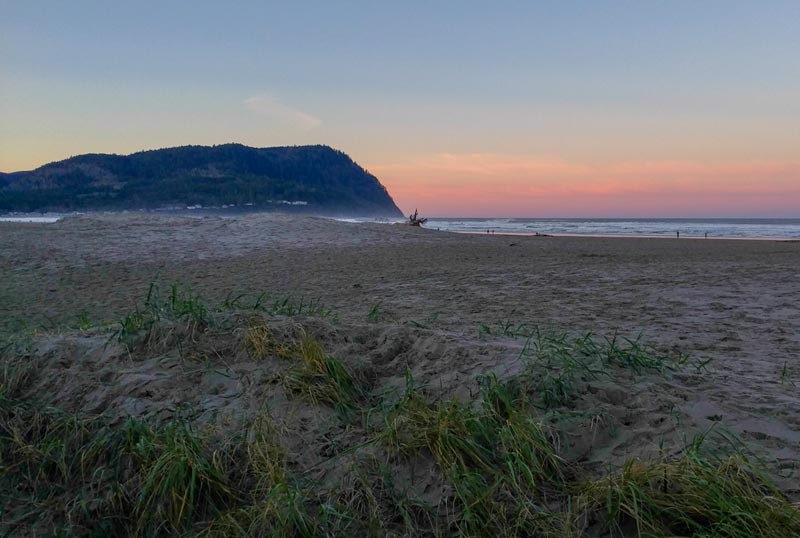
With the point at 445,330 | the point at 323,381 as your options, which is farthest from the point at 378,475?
the point at 445,330

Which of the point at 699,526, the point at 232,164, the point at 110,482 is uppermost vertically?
the point at 232,164

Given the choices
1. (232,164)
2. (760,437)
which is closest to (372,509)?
(760,437)

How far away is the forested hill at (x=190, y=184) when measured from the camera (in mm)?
66188

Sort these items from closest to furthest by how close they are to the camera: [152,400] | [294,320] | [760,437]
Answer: [760,437] → [152,400] → [294,320]

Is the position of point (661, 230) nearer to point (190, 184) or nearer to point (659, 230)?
point (659, 230)

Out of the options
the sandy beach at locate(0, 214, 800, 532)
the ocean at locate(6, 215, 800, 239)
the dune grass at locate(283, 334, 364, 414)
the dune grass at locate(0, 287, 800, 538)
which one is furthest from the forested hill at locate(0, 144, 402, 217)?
the dune grass at locate(0, 287, 800, 538)

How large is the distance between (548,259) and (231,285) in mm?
8245

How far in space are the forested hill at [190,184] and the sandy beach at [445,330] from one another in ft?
188

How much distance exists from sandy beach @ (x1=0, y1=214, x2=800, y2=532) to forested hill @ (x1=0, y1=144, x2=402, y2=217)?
57367 millimetres

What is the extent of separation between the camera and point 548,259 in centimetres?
1354

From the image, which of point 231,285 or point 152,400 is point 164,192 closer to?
point 231,285

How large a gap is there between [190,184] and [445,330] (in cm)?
7427

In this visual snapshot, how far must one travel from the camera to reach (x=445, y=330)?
402 cm

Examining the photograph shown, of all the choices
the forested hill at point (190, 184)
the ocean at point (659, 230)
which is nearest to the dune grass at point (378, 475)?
the ocean at point (659, 230)
